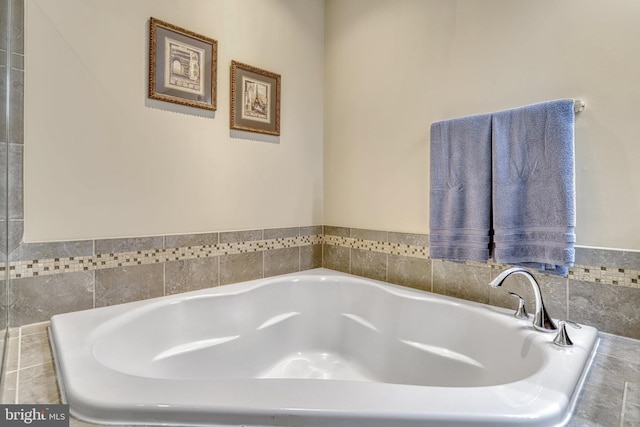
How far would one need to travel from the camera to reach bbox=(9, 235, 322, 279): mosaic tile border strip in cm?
121

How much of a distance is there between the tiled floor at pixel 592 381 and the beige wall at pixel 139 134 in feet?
1.52

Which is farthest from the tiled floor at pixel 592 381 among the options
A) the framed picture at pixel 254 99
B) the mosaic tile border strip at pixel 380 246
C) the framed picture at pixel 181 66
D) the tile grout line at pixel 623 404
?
the framed picture at pixel 254 99

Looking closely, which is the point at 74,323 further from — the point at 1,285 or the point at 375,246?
the point at 375,246

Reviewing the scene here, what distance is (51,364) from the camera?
89 centimetres

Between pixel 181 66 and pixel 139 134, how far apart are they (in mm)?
394

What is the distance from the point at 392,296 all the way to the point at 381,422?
3.31 feet

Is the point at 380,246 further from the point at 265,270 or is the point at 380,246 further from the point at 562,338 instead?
the point at 562,338

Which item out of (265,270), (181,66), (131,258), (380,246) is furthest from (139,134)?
(380,246)

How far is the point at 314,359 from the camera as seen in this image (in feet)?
5.84

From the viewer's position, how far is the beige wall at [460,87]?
45.0 inches

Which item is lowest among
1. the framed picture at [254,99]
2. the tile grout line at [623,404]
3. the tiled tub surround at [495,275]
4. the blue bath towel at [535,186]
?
the tile grout line at [623,404]

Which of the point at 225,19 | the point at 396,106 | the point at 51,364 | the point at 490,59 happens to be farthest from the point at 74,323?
the point at 490,59

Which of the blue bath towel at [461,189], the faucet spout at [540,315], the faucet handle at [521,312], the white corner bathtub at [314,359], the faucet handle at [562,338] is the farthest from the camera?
the blue bath towel at [461,189]

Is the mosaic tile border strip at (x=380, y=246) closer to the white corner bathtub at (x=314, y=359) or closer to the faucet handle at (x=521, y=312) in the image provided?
the white corner bathtub at (x=314, y=359)
